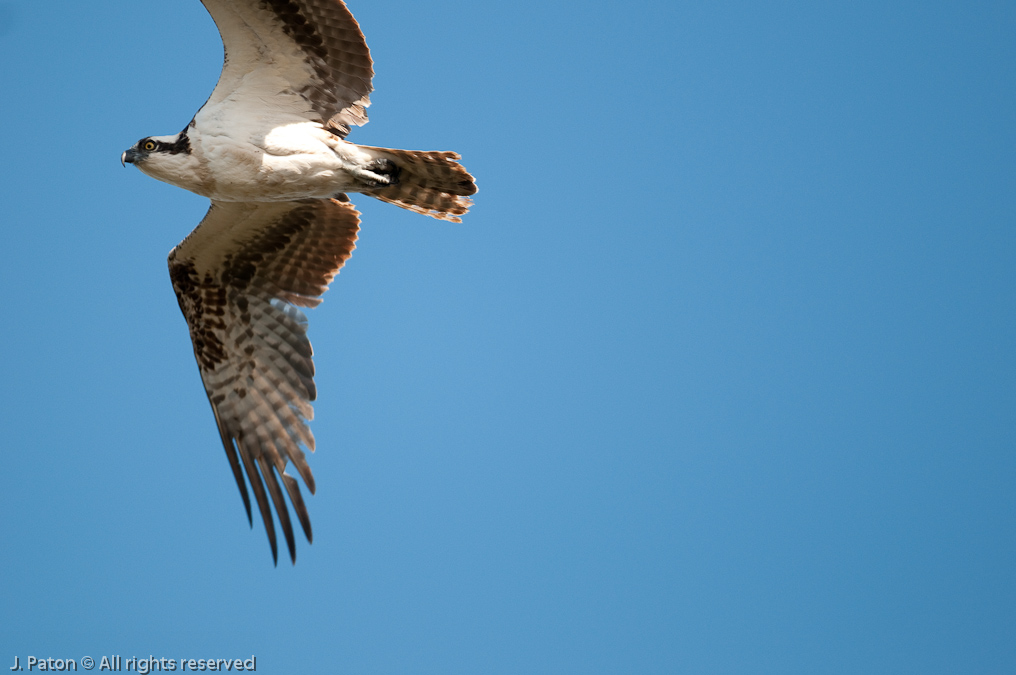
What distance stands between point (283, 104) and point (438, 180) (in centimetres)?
133

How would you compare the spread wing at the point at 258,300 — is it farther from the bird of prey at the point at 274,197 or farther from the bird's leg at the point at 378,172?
the bird's leg at the point at 378,172

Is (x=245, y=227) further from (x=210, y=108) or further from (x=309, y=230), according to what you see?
(x=210, y=108)

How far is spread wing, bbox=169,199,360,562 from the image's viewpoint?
8.44 m

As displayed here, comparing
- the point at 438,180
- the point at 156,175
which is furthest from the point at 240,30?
the point at 438,180

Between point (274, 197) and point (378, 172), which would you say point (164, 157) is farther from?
point (378, 172)

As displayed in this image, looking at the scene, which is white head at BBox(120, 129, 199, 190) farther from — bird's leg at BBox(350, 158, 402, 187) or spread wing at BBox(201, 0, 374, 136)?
bird's leg at BBox(350, 158, 402, 187)

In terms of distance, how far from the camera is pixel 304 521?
7.82 meters

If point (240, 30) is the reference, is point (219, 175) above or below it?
below

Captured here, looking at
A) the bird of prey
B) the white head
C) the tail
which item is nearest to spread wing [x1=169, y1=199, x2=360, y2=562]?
the bird of prey

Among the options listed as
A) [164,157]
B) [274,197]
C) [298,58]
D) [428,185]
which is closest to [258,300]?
[274,197]

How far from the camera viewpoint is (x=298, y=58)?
746cm

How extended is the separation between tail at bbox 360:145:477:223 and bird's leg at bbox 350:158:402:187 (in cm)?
3

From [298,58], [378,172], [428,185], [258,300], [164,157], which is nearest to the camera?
[164,157]

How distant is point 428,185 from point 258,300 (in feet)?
6.65
